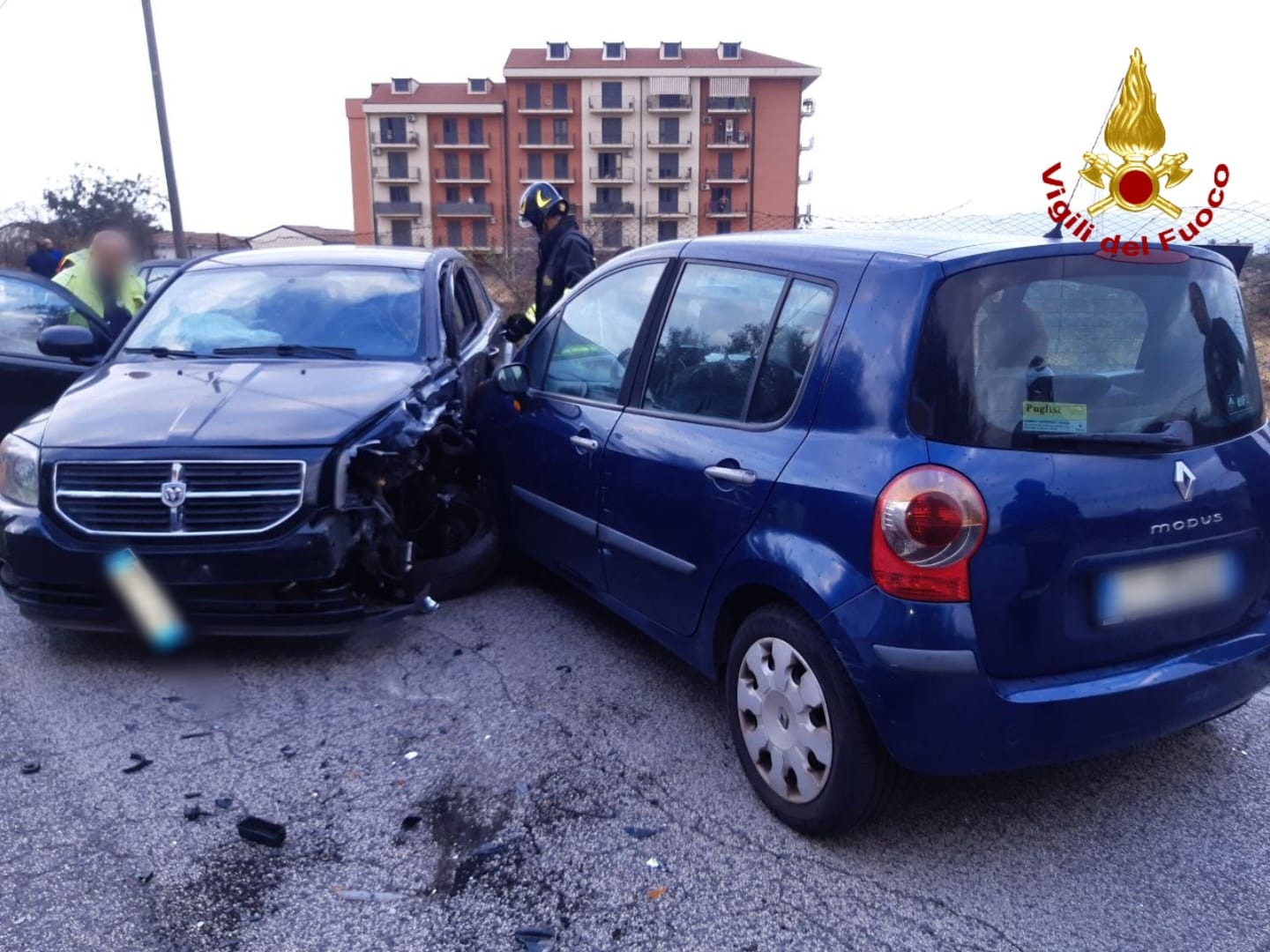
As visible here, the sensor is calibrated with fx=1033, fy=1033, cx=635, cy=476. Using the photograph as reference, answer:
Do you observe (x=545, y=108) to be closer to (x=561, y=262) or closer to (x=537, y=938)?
(x=561, y=262)

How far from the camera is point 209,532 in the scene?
410 centimetres

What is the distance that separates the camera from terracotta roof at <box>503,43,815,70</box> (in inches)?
2724

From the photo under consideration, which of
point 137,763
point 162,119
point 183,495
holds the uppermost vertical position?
point 162,119

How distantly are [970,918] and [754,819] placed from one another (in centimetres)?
71

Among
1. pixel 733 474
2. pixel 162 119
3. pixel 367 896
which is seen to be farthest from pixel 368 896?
pixel 162 119

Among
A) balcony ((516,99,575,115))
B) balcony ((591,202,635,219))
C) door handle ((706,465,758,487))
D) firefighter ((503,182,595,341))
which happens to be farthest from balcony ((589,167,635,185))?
door handle ((706,465,758,487))

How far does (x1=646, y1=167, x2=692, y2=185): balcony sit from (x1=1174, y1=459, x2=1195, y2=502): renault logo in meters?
69.3

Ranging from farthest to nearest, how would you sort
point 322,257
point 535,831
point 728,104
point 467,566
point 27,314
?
point 728,104 < point 27,314 < point 322,257 < point 467,566 < point 535,831

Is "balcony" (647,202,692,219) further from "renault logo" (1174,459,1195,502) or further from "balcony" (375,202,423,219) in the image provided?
"renault logo" (1174,459,1195,502)

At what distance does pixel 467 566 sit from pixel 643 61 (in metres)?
72.4

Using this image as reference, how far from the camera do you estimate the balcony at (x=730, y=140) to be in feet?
225

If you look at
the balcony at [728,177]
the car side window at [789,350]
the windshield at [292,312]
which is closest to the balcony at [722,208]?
the balcony at [728,177]

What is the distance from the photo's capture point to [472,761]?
141 inches

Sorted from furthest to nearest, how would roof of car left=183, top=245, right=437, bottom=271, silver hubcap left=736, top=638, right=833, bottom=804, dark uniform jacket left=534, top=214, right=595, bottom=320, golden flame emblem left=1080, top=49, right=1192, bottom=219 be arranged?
dark uniform jacket left=534, top=214, right=595, bottom=320, roof of car left=183, top=245, right=437, bottom=271, golden flame emblem left=1080, top=49, right=1192, bottom=219, silver hubcap left=736, top=638, right=833, bottom=804
